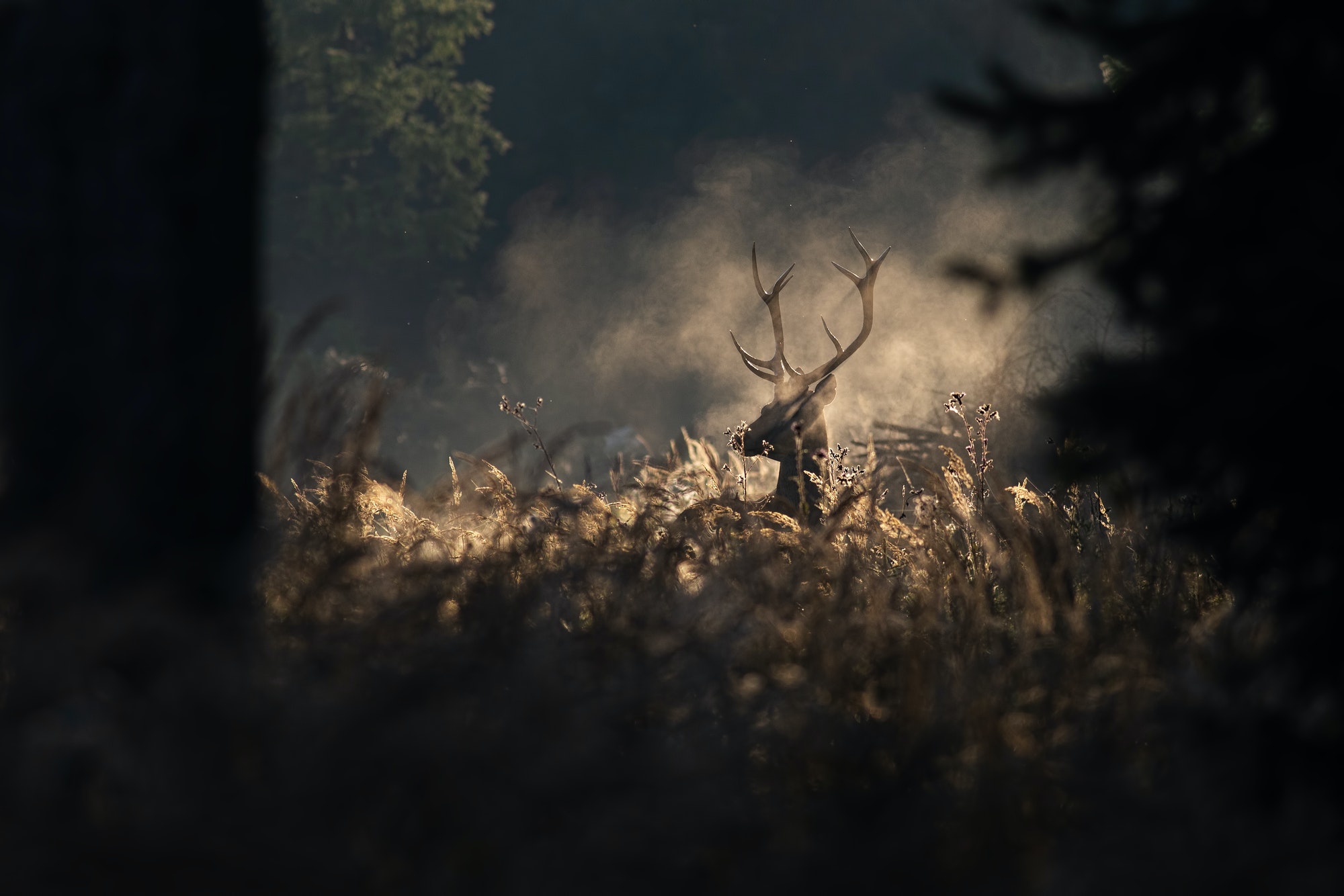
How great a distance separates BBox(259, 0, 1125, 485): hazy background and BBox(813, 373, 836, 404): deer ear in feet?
38.0

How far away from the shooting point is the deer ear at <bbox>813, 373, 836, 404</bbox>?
242 inches

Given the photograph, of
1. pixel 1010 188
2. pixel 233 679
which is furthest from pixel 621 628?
pixel 1010 188

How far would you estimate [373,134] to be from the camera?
22.0 m

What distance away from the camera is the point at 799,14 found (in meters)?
22.8

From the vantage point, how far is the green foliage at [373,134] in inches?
858

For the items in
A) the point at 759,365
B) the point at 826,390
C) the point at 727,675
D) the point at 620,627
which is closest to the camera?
the point at 727,675

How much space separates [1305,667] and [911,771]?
718 mm

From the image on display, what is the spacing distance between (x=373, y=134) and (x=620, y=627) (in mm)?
21263

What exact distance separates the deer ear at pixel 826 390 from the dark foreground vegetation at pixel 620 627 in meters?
3.11

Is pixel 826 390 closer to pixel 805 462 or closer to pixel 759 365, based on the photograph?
pixel 805 462

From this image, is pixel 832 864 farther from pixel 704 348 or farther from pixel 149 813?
pixel 704 348

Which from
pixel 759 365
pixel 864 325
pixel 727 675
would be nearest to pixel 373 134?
pixel 759 365

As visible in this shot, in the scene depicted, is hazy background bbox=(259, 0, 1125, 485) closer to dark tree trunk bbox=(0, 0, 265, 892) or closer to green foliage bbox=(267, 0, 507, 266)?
green foliage bbox=(267, 0, 507, 266)

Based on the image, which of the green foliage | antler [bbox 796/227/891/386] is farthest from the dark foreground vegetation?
the green foliage
